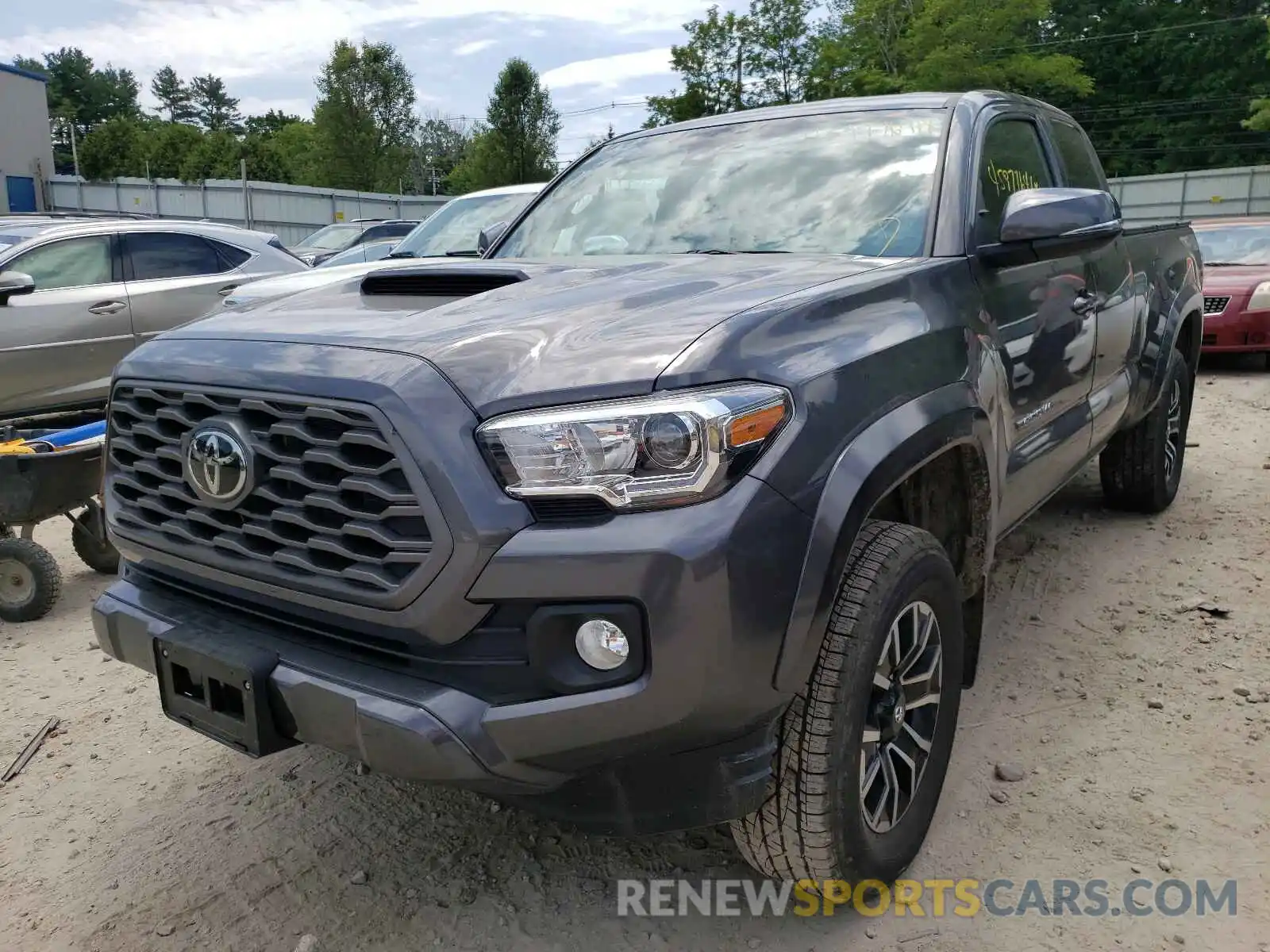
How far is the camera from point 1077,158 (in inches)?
168

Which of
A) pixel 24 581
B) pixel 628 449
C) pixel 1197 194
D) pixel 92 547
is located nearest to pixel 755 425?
pixel 628 449

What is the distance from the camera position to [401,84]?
47281 millimetres

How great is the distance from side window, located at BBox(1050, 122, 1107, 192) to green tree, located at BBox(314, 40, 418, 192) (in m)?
44.1

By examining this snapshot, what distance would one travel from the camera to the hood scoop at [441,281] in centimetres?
252

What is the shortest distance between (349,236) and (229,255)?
902 centimetres

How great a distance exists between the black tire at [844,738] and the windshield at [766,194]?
37.7 inches

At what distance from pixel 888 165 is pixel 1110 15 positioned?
54.9 meters

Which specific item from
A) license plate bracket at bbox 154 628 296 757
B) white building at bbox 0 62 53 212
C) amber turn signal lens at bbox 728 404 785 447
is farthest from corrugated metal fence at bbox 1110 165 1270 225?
white building at bbox 0 62 53 212

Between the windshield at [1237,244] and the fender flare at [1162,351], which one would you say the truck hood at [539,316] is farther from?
the windshield at [1237,244]

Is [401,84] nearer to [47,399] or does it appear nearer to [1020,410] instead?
[47,399]

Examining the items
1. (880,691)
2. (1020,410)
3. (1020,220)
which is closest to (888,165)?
(1020,220)

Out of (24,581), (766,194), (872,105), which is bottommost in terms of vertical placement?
(24,581)

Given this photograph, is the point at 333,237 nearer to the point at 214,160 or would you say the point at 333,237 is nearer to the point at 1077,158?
the point at 1077,158

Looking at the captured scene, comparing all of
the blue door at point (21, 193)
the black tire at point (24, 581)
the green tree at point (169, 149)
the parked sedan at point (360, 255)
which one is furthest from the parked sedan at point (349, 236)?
the green tree at point (169, 149)
